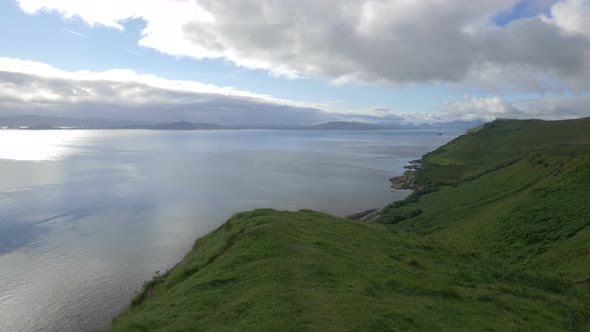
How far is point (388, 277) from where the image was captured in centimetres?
2459

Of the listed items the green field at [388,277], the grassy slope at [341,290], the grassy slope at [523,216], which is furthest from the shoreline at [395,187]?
the grassy slope at [341,290]

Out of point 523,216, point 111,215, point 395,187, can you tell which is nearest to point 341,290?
point 523,216

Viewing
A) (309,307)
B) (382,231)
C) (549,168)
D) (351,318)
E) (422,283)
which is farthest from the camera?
(549,168)

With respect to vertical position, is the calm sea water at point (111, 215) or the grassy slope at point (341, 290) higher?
the grassy slope at point (341, 290)

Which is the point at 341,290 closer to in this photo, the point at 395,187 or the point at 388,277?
the point at 388,277

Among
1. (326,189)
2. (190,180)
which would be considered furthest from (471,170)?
(190,180)

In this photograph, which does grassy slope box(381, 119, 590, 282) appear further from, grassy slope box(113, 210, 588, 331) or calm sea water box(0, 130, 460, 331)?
calm sea water box(0, 130, 460, 331)

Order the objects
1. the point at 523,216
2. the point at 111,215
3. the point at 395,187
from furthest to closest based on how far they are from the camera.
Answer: the point at 395,187
the point at 111,215
the point at 523,216

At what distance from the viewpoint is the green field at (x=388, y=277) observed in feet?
61.9

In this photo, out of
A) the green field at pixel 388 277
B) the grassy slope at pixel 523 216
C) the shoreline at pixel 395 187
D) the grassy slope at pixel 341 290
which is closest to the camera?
the grassy slope at pixel 341 290

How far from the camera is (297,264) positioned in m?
25.0

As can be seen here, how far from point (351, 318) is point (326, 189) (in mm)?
87652

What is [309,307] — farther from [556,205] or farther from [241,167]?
[241,167]

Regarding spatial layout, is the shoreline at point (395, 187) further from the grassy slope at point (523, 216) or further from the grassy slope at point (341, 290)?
the grassy slope at point (341, 290)
